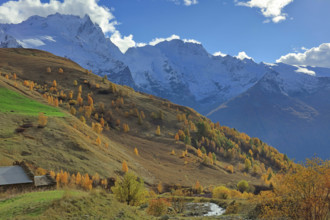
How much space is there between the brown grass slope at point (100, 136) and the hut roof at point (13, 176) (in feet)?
27.0

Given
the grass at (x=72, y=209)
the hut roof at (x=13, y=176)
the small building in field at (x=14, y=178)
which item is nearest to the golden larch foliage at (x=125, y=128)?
the hut roof at (x=13, y=176)

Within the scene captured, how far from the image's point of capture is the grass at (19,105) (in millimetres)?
70463

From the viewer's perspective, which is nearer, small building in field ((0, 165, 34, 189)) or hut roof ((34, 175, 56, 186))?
small building in field ((0, 165, 34, 189))

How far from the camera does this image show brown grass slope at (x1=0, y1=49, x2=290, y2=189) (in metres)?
56.5

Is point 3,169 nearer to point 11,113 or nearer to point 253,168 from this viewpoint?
point 11,113

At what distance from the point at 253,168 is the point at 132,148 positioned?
64045 millimetres

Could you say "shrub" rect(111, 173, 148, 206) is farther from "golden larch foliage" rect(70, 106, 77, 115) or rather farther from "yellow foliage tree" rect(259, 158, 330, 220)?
"golden larch foliage" rect(70, 106, 77, 115)

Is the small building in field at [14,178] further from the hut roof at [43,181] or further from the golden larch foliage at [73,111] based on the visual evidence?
the golden larch foliage at [73,111]

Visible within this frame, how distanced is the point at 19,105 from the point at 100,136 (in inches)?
975

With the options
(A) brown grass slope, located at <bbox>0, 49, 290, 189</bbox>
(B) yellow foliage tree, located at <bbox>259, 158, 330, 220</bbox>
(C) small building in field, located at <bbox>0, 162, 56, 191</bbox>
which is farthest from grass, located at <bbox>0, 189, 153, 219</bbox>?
(A) brown grass slope, located at <bbox>0, 49, 290, 189</bbox>

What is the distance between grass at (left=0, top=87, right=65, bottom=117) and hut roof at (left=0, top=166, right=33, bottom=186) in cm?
3642

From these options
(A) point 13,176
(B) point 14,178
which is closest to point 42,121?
(A) point 13,176

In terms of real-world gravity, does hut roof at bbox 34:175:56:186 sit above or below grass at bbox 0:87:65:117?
below

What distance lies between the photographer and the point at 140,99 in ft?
510
